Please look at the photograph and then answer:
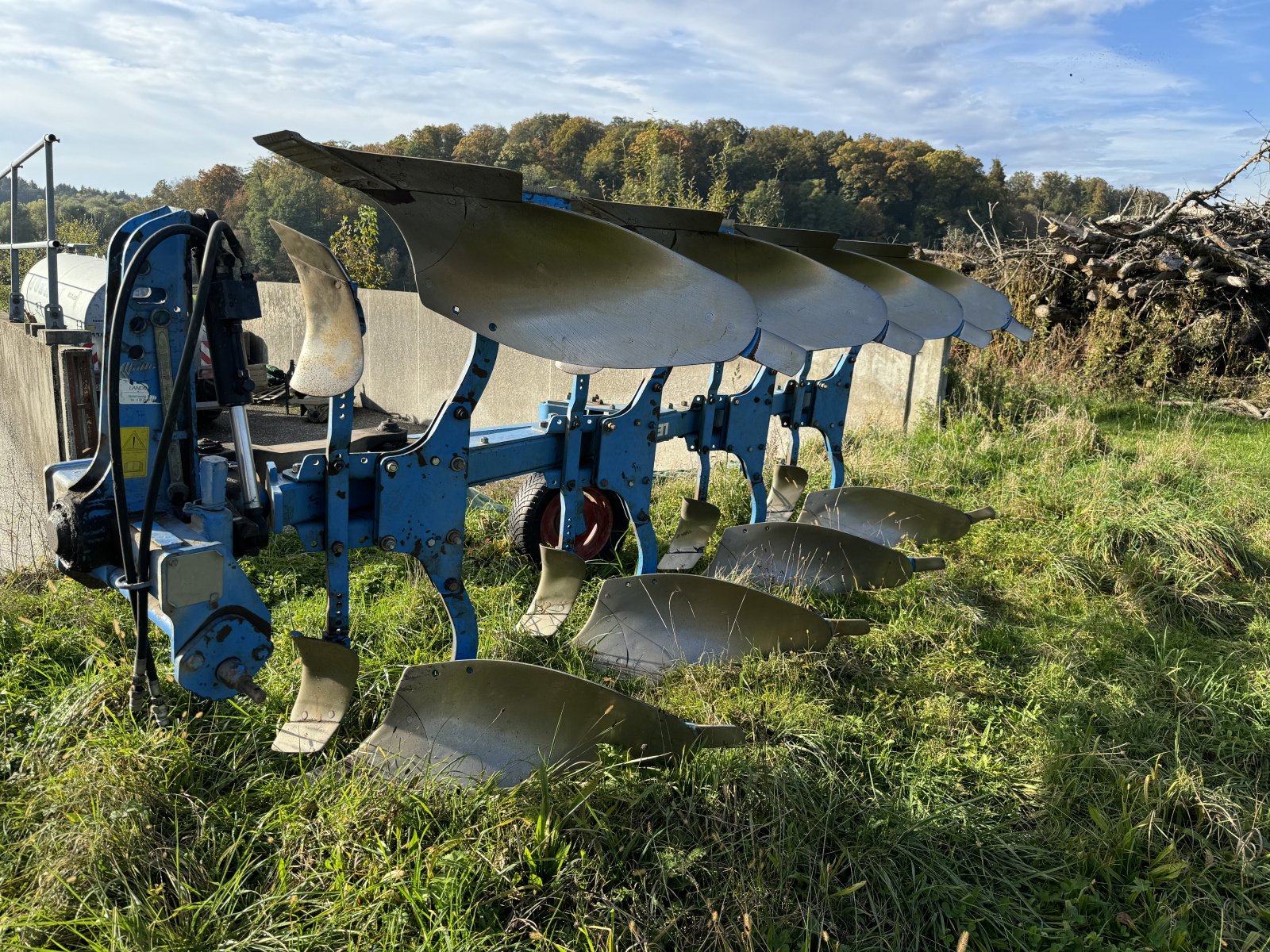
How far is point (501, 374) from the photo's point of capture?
30.7 feet

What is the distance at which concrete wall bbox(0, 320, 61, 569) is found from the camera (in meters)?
5.57

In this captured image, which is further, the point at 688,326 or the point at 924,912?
the point at 688,326

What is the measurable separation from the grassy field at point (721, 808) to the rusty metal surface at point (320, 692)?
0.08 m

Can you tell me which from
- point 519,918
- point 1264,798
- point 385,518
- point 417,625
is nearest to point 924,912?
point 519,918

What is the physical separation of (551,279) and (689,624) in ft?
4.94

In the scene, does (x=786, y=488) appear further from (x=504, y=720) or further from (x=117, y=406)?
(x=117, y=406)

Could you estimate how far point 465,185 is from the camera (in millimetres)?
2307

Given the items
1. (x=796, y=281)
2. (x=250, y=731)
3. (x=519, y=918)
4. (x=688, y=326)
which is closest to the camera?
(x=519, y=918)

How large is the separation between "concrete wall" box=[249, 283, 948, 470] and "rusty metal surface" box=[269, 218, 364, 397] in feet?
13.1

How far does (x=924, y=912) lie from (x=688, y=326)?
5.19 ft

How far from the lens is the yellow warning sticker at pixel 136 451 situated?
2.27 metres

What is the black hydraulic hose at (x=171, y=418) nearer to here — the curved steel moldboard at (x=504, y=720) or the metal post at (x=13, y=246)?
the curved steel moldboard at (x=504, y=720)

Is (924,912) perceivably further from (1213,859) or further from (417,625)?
(417,625)

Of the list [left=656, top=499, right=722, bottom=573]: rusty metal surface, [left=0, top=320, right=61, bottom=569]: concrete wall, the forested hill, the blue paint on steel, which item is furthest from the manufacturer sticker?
the forested hill
